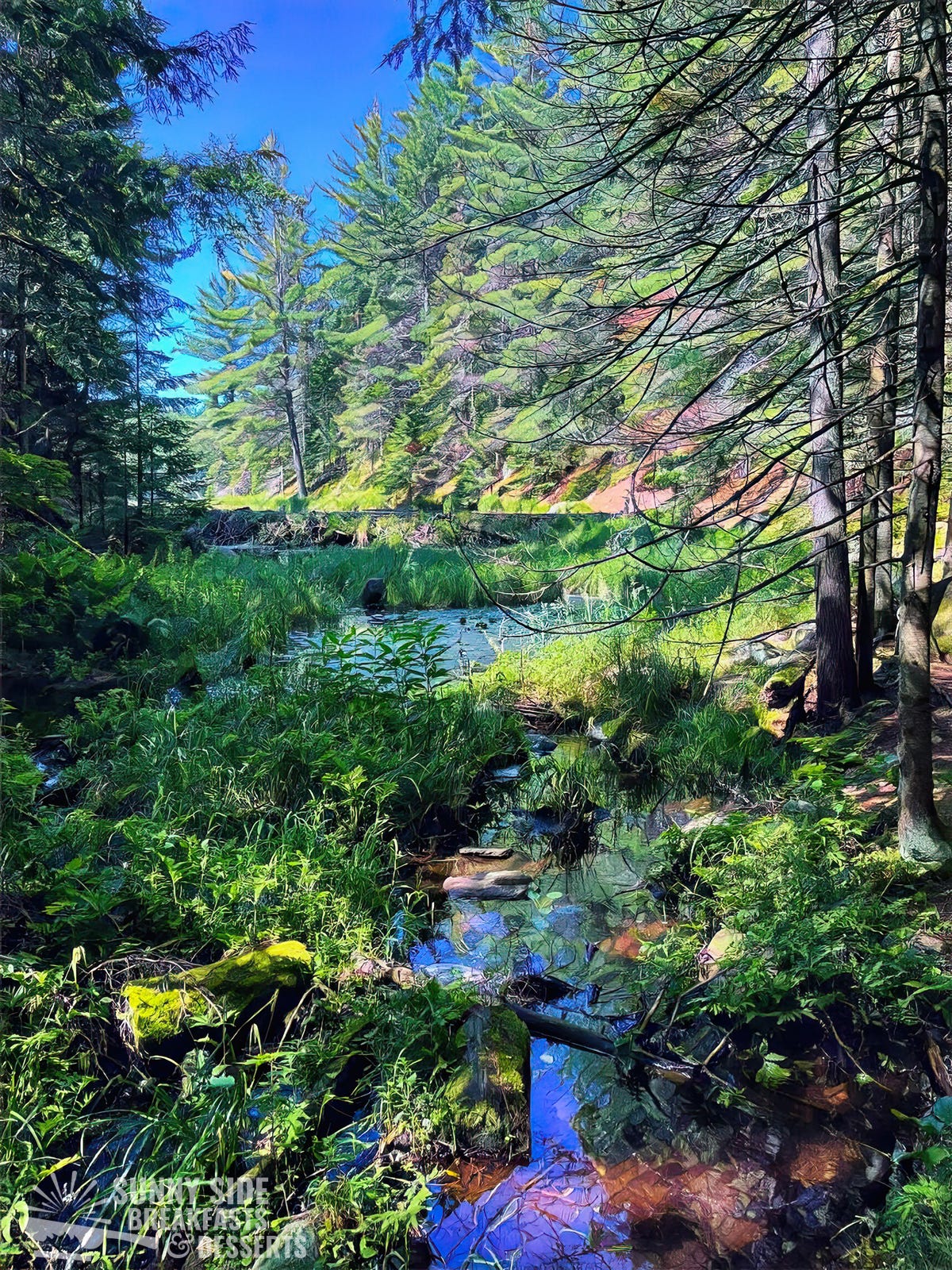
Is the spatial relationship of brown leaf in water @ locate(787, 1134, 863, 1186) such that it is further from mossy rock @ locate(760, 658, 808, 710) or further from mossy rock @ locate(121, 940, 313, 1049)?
mossy rock @ locate(760, 658, 808, 710)

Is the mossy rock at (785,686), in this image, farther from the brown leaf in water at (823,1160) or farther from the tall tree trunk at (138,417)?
the tall tree trunk at (138,417)

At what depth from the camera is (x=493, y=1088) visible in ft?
8.69

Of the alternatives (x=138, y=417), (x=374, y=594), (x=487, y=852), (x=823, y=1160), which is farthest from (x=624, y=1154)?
(x=374, y=594)

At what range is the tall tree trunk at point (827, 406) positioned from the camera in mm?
4496

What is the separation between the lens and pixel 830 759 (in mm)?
4883

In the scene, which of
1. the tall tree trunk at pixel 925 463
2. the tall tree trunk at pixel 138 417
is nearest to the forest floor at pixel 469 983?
the tall tree trunk at pixel 925 463

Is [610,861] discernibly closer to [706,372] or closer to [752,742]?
[752,742]

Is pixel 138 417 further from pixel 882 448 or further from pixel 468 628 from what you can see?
pixel 882 448

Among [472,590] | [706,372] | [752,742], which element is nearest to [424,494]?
[472,590]

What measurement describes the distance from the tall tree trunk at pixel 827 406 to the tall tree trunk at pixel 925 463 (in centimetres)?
86

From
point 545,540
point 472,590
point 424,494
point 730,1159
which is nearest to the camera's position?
point 730,1159

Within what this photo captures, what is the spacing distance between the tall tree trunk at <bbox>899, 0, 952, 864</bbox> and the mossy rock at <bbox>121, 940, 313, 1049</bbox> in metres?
2.83

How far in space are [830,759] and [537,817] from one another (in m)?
2.02

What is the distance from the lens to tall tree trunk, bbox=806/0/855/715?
4496 millimetres
